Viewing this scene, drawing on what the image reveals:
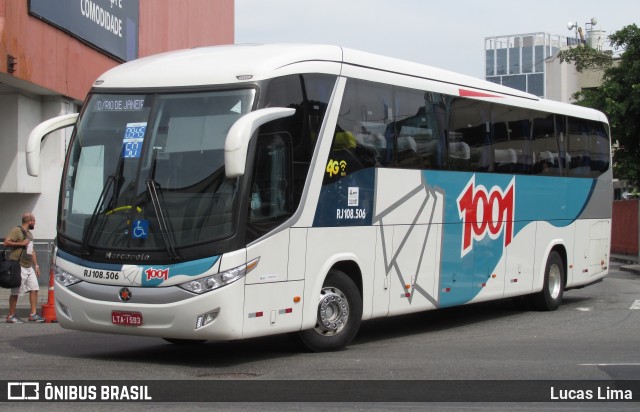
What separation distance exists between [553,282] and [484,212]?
315 cm

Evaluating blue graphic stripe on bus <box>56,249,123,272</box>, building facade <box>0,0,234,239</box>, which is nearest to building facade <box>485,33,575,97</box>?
building facade <box>0,0,234,239</box>

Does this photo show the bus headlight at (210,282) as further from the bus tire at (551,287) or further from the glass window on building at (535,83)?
the glass window on building at (535,83)

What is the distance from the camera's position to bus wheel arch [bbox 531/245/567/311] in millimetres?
17047

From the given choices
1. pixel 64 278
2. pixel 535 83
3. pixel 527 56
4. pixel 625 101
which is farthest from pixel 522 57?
pixel 64 278

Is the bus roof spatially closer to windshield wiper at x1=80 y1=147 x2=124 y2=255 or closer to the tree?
windshield wiper at x1=80 y1=147 x2=124 y2=255

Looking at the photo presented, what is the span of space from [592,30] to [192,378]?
69.2 metres

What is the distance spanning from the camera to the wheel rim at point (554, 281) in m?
17.2

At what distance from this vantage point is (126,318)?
33.6 feet

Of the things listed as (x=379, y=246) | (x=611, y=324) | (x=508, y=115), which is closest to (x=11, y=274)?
(x=379, y=246)

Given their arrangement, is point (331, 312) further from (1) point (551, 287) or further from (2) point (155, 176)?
(1) point (551, 287)

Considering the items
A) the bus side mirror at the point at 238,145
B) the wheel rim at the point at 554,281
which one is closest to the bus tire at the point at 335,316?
the bus side mirror at the point at 238,145

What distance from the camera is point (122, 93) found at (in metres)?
11.0

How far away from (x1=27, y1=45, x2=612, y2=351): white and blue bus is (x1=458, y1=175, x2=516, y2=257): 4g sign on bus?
0.41ft

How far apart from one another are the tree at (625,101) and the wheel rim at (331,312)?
2834cm
